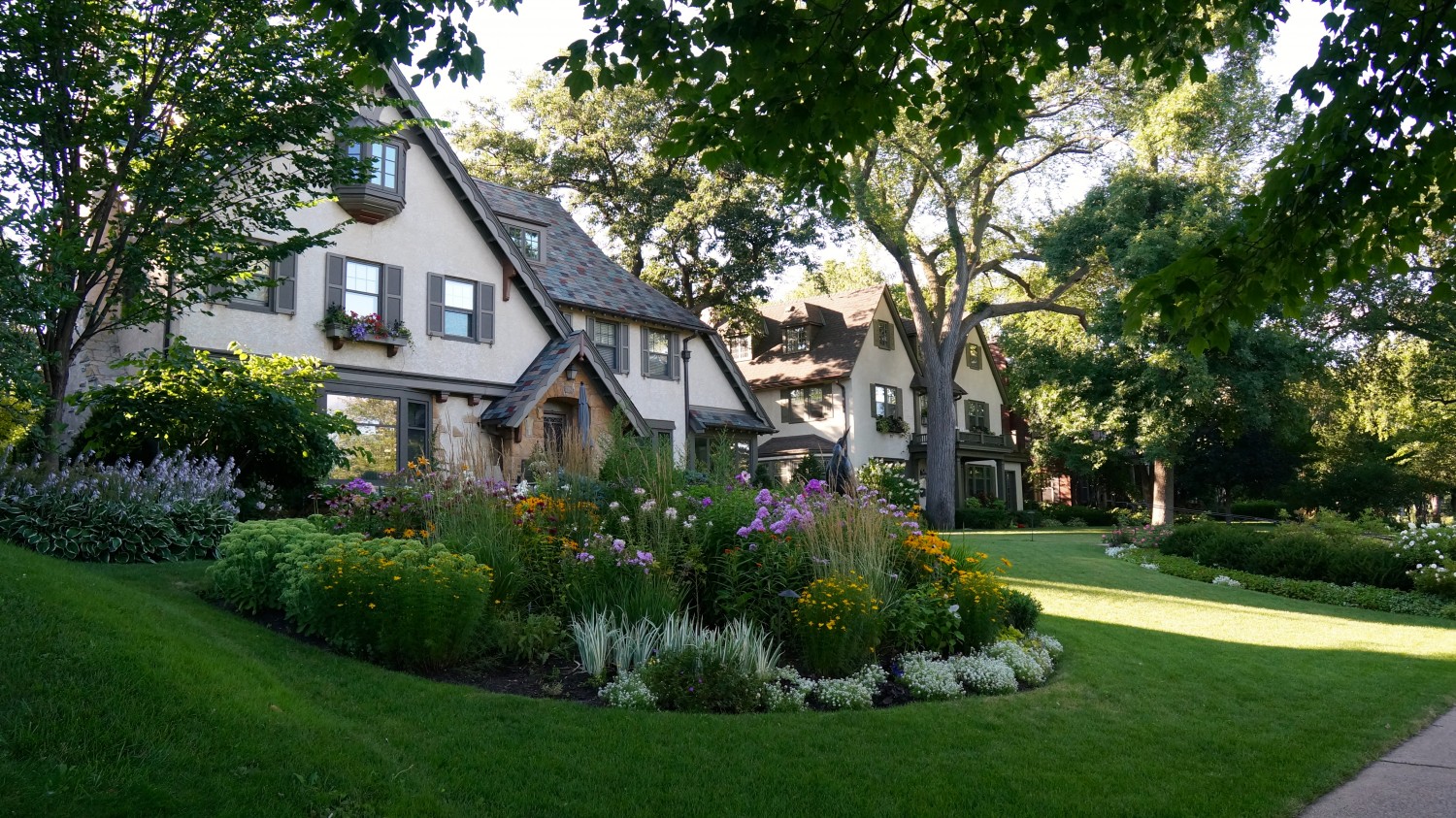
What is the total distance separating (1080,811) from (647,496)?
5307 millimetres

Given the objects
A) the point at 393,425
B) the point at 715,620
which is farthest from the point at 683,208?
the point at 715,620

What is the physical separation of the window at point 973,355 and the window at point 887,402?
6.16 m

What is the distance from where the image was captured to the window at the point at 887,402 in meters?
36.9

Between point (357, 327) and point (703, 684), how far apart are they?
1282cm

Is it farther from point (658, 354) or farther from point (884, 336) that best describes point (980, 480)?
point (658, 354)

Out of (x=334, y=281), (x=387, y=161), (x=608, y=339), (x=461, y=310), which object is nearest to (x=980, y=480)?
(x=608, y=339)

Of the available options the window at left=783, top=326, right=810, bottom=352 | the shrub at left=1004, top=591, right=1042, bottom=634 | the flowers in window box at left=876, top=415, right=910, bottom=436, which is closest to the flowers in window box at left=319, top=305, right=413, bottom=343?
the shrub at left=1004, top=591, right=1042, bottom=634

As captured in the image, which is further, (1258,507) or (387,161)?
(1258,507)

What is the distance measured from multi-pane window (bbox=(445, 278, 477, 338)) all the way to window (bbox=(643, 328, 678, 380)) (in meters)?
5.83

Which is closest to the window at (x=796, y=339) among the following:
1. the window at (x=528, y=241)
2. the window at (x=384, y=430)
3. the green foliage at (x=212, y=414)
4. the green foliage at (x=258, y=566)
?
the window at (x=528, y=241)

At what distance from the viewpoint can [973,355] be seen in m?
43.0

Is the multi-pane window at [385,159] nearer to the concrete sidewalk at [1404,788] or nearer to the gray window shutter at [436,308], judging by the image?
the gray window shutter at [436,308]

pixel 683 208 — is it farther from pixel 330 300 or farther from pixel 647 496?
pixel 647 496

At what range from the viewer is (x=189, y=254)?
10688 mm
